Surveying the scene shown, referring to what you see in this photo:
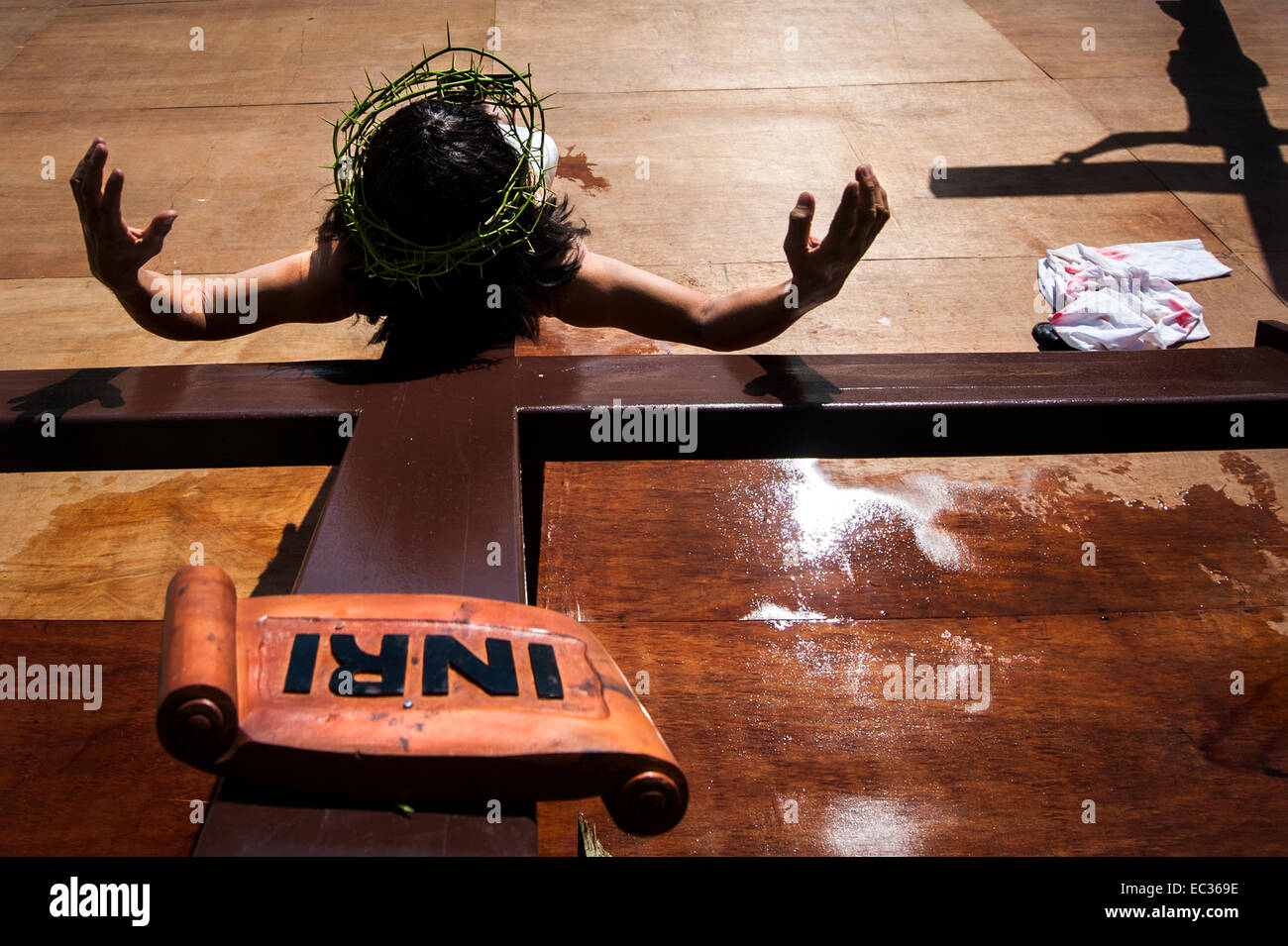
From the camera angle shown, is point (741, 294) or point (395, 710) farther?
point (741, 294)

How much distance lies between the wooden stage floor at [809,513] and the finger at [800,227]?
45.0 inches

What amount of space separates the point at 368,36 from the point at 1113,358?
550 cm

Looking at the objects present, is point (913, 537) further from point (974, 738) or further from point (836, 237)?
point (836, 237)

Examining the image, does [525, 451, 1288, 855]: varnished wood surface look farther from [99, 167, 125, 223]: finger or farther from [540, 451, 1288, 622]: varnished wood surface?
[99, 167, 125, 223]: finger

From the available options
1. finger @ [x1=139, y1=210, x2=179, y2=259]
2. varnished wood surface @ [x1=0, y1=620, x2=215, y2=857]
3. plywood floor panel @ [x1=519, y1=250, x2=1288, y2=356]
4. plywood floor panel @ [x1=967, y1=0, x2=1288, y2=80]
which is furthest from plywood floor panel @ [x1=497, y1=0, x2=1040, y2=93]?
finger @ [x1=139, y1=210, x2=179, y2=259]

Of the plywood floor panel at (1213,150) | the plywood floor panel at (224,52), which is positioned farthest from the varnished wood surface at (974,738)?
the plywood floor panel at (224,52)

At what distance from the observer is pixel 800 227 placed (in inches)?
66.7

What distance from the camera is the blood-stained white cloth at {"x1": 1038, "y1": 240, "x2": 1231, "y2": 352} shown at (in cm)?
372

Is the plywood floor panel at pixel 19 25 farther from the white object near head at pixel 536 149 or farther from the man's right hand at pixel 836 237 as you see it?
the man's right hand at pixel 836 237

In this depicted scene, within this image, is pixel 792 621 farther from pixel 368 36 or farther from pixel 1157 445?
pixel 368 36

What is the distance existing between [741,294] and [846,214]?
0.38 m

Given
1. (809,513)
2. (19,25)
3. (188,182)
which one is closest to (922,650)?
(809,513)

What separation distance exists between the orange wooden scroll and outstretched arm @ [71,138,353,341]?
3.21ft
